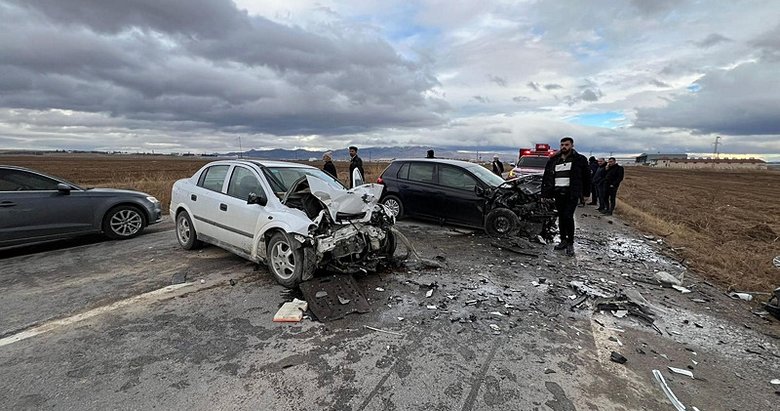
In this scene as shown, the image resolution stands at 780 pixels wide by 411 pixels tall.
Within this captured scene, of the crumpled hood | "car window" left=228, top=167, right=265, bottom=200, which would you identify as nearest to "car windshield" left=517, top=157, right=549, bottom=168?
the crumpled hood

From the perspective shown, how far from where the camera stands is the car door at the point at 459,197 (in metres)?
7.79

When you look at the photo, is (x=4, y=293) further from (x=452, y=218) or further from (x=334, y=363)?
(x=452, y=218)

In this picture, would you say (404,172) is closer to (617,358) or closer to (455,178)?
(455,178)

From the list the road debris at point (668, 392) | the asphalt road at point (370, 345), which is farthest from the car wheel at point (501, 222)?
the road debris at point (668, 392)

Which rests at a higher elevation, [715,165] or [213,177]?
[715,165]

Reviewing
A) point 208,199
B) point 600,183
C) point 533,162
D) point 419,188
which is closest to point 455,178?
point 419,188

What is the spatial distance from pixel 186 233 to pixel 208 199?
3.13 feet

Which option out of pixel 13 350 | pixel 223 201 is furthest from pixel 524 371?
pixel 223 201

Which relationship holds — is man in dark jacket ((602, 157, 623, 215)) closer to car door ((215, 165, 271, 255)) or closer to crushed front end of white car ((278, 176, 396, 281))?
crushed front end of white car ((278, 176, 396, 281))

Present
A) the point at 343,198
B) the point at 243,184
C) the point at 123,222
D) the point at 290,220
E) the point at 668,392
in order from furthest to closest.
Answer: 1. the point at 123,222
2. the point at 243,184
3. the point at 343,198
4. the point at 290,220
5. the point at 668,392

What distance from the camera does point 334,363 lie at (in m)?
2.91

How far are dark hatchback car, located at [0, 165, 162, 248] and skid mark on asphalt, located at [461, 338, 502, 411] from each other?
269 inches

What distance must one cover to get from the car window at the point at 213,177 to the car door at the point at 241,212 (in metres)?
0.23

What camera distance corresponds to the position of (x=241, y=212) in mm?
4961
